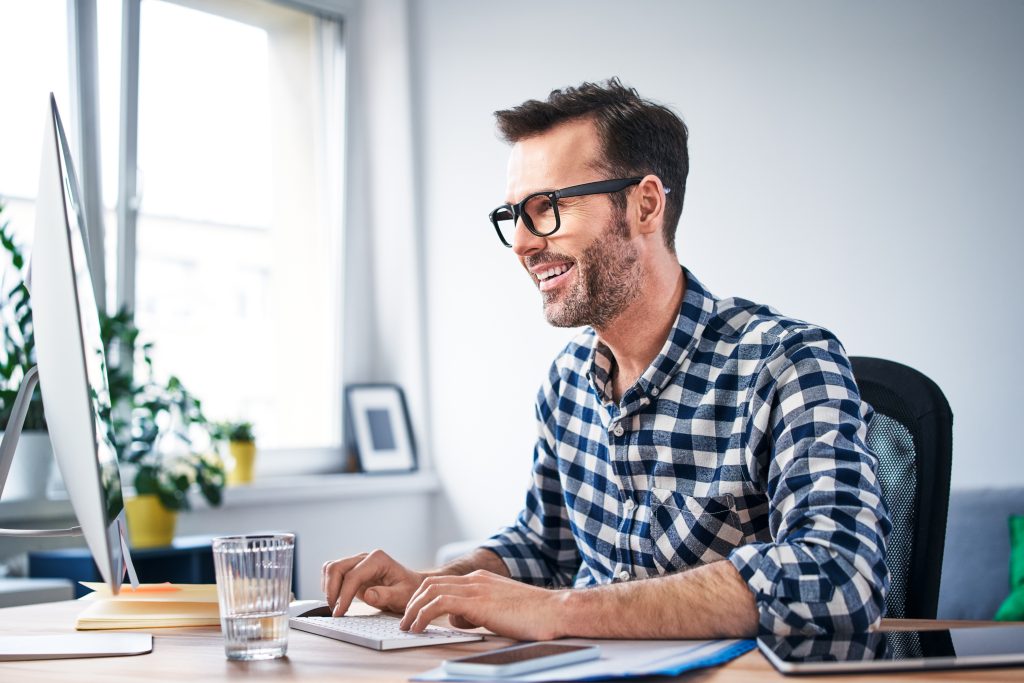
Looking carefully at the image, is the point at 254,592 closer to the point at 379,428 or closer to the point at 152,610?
the point at 152,610

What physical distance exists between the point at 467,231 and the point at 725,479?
285 cm

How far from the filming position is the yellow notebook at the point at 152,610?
4.24ft

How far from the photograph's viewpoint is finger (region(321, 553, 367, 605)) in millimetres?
1355

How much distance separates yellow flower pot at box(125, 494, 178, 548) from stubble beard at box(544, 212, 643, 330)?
1905 mm

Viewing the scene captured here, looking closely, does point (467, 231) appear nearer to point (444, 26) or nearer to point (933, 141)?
point (444, 26)

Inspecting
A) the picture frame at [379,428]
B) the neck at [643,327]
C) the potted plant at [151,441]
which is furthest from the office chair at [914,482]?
the picture frame at [379,428]

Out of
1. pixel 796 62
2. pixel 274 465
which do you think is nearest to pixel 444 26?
pixel 796 62

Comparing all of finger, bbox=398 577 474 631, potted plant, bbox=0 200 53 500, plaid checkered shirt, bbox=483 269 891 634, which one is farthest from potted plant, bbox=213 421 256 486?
finger, bbox=398 577 474 631

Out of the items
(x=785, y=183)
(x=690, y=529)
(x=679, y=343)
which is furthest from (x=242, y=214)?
(x=690, y=529)

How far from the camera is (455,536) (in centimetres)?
425

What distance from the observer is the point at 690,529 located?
1.45 meters

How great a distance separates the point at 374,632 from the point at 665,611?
1.05 ft

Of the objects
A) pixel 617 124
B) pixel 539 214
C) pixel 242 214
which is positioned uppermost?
pixel 242 214

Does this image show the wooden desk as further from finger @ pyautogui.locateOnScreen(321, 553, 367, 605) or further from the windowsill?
the windowsill
